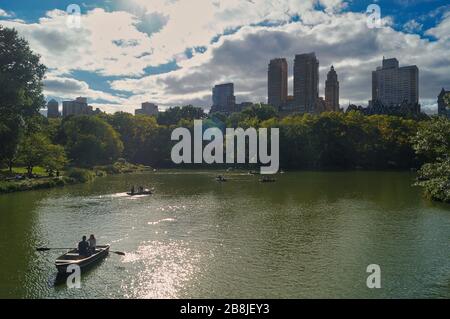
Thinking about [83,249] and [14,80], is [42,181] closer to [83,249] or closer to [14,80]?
[14,80]

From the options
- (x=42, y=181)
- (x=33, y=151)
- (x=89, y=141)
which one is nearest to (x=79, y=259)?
(x=42, y=181)

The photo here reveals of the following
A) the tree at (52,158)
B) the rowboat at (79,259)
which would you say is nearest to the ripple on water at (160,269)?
the rowboat at (79,259)

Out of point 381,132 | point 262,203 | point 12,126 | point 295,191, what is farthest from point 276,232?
point 381,132
